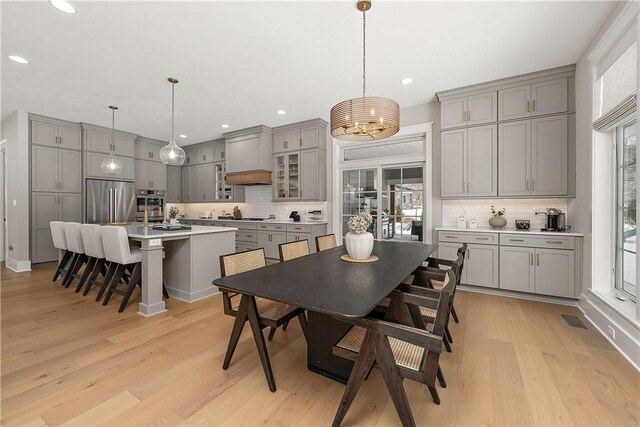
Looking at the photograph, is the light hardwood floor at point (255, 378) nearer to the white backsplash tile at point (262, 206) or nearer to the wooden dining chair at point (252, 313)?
the wooden dining chair at point (252, 313)

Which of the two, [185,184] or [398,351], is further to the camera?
[185,184]

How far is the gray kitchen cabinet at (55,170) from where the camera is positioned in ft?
16.8

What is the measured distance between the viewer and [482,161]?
155 inches

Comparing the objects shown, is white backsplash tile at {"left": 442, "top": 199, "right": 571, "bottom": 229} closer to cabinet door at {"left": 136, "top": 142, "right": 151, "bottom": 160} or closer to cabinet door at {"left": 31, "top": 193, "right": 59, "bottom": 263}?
cabinet door at {"left": 136, "top": 142, "right": 151, "bottom": 160}

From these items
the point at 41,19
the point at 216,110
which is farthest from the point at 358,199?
the point at 41,19

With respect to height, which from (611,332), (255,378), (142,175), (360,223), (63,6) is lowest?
(255,378)

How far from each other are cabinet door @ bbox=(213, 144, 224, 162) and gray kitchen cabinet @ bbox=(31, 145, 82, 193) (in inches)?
104

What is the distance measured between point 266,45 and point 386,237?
136 inches

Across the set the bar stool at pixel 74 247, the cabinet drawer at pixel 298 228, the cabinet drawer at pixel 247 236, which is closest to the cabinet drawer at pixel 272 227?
the cabinet drawer at pixel 298 228

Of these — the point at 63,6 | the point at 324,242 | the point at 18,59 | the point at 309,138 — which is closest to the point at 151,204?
the point at 18,59

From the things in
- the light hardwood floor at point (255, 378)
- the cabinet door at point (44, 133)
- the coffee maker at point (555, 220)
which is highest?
the cabinet door at point (44, 133)

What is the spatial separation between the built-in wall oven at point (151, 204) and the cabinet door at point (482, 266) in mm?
6920

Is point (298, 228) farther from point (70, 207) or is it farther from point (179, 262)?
point (70, 207)

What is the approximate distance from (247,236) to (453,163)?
4186mm
